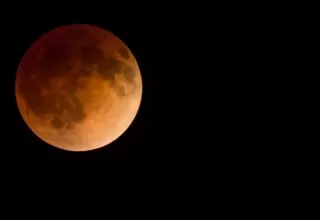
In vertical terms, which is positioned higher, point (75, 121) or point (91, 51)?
point (91, 51)

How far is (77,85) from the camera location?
3996 mm

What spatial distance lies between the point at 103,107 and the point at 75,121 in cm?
21

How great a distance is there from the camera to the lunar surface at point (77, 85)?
4004 mm

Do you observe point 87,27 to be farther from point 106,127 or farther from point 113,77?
point 106,127

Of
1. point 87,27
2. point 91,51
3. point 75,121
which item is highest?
point 87,27

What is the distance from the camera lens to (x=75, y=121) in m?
4.14

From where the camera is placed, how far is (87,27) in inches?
168

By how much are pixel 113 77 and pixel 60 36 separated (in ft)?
1.44

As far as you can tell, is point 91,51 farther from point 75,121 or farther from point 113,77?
point 75,121

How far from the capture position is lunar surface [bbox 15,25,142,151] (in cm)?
400

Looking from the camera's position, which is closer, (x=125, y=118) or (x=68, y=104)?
(x=68, y=104)

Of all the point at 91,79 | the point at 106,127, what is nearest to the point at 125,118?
the point at 106,127

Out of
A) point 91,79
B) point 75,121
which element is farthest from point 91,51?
point 75,121

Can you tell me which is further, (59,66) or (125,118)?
(125,118)
